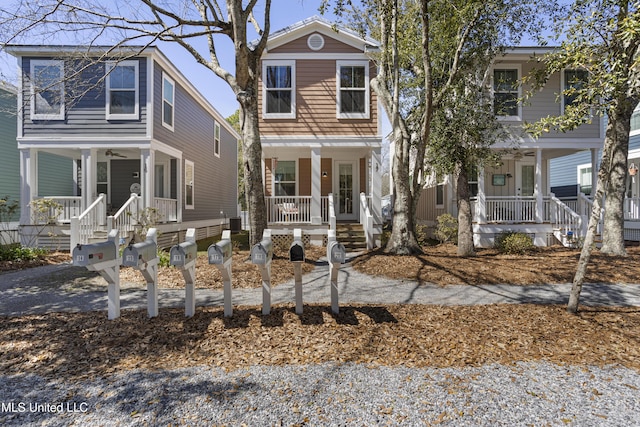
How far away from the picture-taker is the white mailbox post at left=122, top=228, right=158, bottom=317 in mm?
3764

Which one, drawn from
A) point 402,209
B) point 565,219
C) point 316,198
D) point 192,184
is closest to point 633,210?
point 565,219

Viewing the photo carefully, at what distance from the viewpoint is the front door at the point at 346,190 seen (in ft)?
44.5

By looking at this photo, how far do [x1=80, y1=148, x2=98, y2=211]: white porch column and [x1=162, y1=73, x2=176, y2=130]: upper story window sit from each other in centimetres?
253

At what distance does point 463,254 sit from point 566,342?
546cm

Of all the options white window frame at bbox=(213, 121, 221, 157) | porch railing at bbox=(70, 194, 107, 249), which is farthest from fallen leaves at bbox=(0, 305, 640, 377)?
white window frame at bbox=(213, 121, 221, 157)

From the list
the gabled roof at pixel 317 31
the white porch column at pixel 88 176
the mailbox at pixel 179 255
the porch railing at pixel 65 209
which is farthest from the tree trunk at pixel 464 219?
the porch railing at pixel 65 209

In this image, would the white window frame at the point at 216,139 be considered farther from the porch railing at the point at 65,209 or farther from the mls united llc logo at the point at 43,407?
→ the mls united llc logo at the point at 43,407

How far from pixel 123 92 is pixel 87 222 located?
4.55m

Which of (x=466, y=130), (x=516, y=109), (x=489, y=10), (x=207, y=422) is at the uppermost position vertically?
(x=489, y=10)

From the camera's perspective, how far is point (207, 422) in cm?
Answer: 241

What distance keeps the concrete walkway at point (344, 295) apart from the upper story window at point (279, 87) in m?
6.92

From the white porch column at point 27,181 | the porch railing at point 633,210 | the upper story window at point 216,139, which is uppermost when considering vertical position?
the upper story window at point 216,139

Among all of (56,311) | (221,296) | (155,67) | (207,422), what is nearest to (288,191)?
(155,67)

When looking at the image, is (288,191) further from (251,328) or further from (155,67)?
(251,328)
